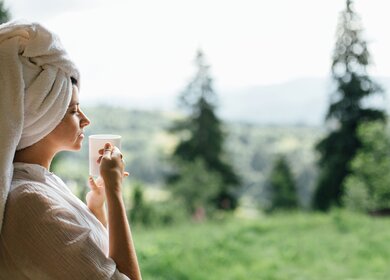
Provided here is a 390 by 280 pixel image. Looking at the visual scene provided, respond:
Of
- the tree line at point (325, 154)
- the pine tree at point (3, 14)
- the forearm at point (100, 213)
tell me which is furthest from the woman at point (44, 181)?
the tree line at point (325, 154)

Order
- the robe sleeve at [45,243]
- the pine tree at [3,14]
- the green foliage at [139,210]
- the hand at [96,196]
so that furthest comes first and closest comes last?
the green foliage at [139,210] < the pine tree at [3,14] < the hand at [96,196] < the robe sleeve at [45,243]

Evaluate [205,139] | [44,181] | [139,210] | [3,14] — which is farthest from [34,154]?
[205,139]

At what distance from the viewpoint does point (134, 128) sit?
19.4ft

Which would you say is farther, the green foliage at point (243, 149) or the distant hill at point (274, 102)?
the green foliage at point (243, 149)

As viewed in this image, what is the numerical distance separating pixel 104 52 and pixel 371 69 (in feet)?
8.23

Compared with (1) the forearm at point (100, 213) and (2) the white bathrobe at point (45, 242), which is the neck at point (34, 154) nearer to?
(2) the white bathrobe at point (45, 242)

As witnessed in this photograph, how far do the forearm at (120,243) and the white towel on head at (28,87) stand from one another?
160 millimetres

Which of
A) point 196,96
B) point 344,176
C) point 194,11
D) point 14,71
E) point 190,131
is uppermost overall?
point 194,11

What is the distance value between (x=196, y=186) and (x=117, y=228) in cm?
499

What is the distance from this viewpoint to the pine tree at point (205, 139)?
6.05 metres

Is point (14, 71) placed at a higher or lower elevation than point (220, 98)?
higher

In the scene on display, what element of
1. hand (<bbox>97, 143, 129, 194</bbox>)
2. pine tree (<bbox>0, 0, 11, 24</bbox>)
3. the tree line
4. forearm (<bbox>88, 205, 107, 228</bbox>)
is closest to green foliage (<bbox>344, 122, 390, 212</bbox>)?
the tree line

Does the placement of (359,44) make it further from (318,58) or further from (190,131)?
(190,131)

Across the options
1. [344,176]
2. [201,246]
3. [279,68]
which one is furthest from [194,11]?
[344,176]
